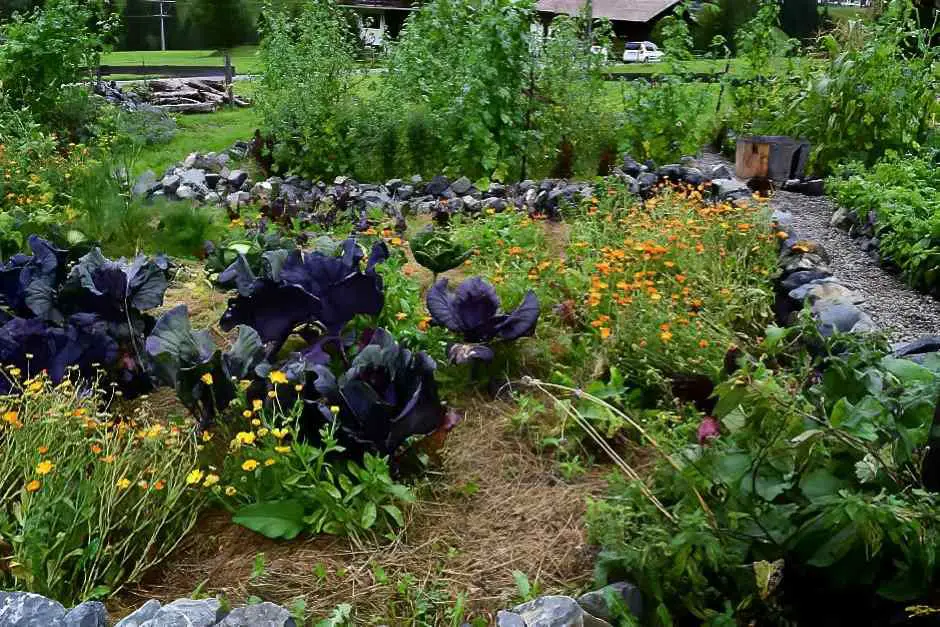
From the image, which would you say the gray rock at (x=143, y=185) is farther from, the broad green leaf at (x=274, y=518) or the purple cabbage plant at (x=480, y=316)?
the broad green leaf at (x=274, y=518)

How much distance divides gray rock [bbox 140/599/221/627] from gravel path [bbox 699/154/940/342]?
106 inches

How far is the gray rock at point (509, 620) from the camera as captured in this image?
1.98 meters

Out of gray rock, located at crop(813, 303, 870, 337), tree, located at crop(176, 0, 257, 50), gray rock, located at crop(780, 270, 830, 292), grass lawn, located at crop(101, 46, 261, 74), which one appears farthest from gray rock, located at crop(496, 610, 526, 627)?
tree, located at crop(176, 0, 257, 50)

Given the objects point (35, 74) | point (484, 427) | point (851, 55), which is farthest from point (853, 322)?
point (35, 74)

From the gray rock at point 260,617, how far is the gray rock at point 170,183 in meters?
5.37

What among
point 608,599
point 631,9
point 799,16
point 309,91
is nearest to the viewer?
point 608,599

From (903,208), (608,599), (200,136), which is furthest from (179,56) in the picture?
(608,599)

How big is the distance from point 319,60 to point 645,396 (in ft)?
19.3

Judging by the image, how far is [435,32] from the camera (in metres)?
8.41

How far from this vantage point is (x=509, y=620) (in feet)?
6.54

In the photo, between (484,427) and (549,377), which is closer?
(484,427)

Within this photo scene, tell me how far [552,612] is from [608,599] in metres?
0.18

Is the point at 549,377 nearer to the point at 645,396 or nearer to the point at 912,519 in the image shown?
the point at 645,396

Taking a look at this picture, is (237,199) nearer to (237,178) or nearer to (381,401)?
(237,178)
